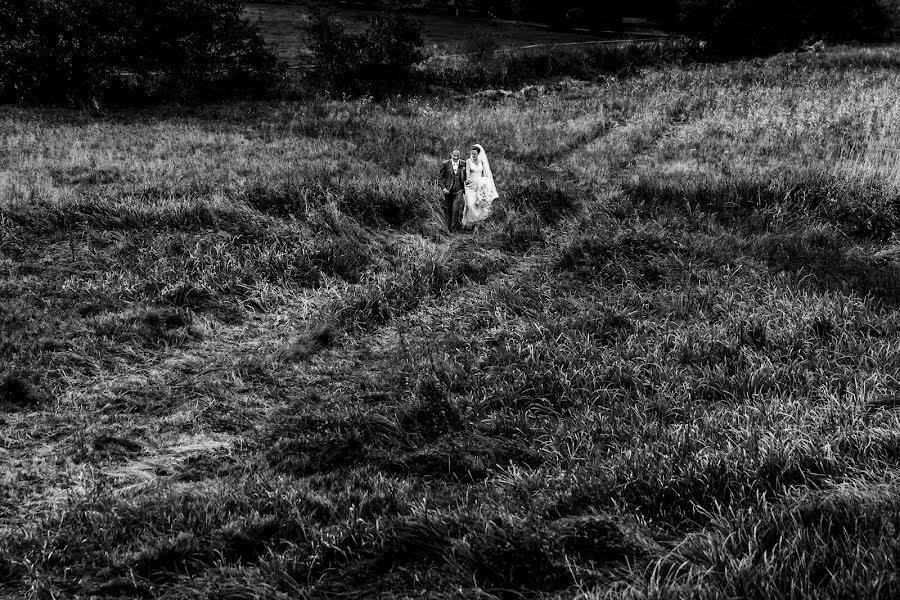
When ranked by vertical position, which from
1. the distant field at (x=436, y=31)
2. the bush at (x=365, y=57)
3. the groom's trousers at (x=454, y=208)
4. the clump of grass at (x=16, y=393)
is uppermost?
the distant field at (x=436, y=31)

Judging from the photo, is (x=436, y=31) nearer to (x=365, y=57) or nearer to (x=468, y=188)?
(x=365, y=57)

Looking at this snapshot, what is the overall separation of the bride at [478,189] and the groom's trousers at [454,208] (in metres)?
0.17

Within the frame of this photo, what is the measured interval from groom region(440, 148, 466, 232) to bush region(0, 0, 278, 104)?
16654mm

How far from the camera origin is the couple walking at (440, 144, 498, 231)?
35.1ft

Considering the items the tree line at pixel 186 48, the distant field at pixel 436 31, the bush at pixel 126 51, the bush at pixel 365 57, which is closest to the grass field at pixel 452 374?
the bush at pixel 126 51

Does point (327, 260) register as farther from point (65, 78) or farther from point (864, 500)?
point (65, 78)

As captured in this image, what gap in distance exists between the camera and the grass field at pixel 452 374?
13.6 ft

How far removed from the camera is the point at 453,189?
10.8 metres

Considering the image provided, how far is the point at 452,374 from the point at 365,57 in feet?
72.5

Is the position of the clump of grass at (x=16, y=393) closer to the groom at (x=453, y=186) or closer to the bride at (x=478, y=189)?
the groom at (x=453, y=186)

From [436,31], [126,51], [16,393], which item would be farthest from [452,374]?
[436,31]

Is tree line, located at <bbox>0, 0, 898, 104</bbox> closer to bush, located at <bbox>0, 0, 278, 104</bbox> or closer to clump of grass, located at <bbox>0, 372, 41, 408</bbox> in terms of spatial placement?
bush, located at <bbox>0, 0, 278, 104</bbox>

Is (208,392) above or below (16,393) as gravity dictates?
below

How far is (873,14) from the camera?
1332 inches
